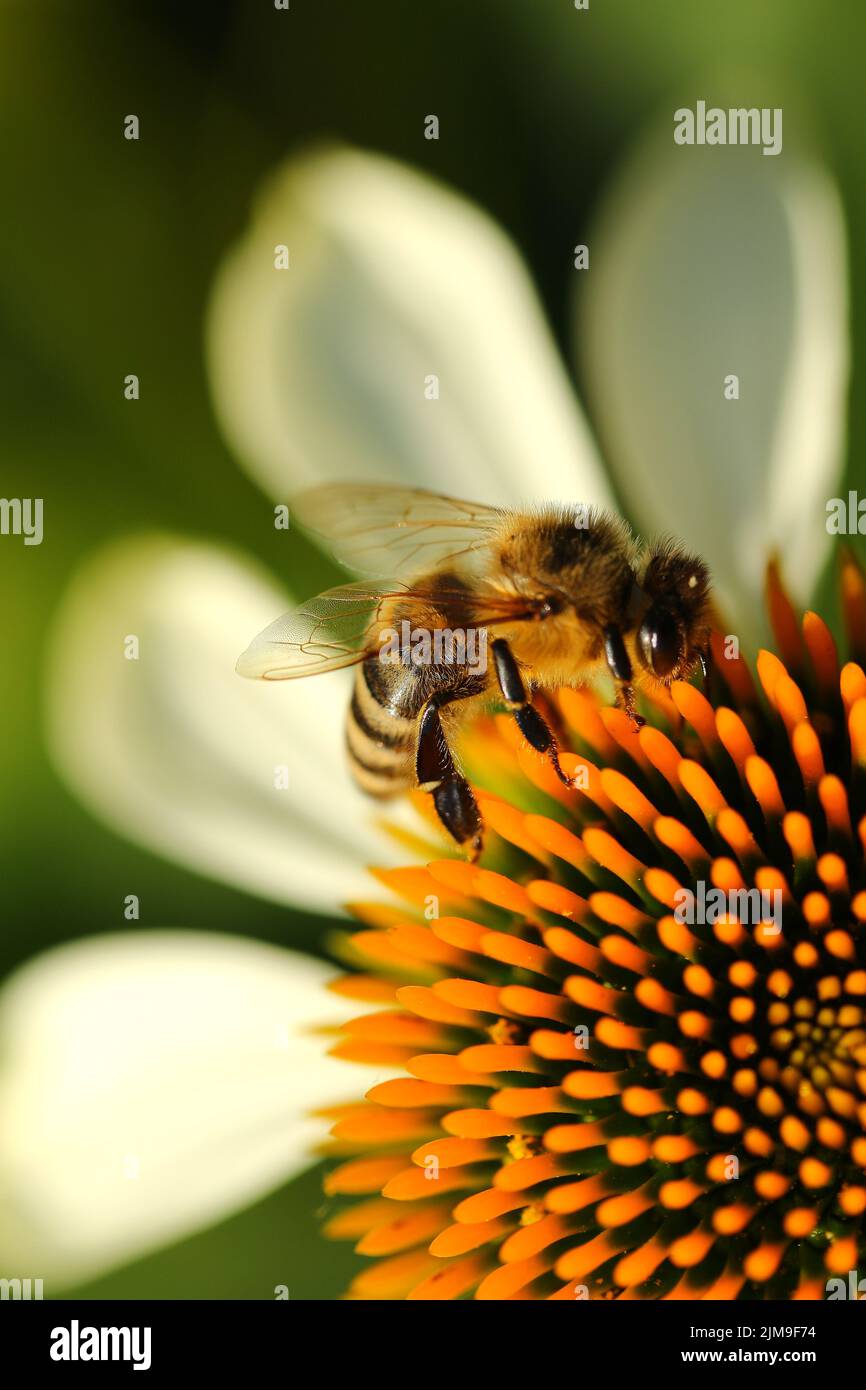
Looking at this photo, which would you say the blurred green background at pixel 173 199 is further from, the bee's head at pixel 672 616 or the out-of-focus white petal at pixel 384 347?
the bee's head at pixel 672 616

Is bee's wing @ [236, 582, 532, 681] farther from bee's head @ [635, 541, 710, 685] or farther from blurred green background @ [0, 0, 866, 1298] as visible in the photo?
blurred green background @ [0, 0, 866, 1298]

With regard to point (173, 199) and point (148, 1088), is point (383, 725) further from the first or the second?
point (173, 199)

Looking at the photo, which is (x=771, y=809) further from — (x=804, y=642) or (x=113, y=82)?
(x=113, y=82)

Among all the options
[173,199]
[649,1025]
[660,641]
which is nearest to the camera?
[660,641]

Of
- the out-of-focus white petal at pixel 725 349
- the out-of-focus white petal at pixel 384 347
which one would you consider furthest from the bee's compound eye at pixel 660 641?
the out-of-focus white petal at pixel 384 347

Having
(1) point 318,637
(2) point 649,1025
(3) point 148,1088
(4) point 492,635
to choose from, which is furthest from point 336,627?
(3) point 148,1088

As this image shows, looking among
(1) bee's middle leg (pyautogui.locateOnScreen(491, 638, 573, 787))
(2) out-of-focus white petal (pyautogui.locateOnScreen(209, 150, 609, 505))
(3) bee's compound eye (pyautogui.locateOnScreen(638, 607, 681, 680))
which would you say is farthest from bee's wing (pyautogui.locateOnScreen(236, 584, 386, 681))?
(2) out-of-focus white petal (pyautogui.locateOnScreen(209, 150, 609, 505))

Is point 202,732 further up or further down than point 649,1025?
further up

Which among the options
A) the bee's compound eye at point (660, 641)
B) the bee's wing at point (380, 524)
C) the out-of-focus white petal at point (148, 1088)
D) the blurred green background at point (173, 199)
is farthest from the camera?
the blurred green background at point (173, 199)
